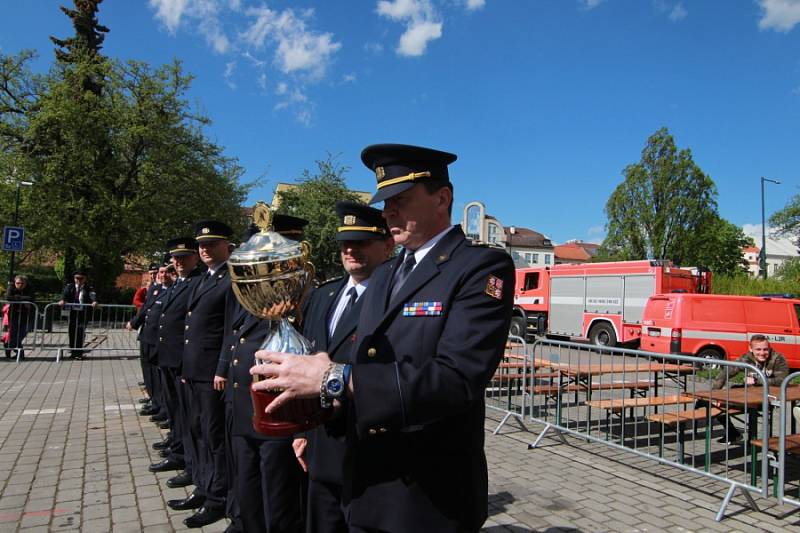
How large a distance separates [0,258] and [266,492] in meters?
27.9

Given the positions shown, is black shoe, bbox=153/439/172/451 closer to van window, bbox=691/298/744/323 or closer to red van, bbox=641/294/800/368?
red van, bbox=641/294/800/368

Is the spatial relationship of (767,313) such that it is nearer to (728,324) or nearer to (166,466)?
(728,324)

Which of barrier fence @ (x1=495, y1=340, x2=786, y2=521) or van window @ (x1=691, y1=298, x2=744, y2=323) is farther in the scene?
van window @ (x1=691, y1=298, x2=744, y2=323)

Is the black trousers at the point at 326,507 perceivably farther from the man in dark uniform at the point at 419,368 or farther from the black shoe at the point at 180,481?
the black shoe at the point at 180,481

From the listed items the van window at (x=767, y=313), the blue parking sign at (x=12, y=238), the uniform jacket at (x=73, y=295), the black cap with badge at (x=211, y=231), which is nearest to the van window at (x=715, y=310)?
the van window at (x=767, y=313)

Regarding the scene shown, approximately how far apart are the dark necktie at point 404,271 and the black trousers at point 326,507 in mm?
962

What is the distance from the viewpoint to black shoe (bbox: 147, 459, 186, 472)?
5098 mm

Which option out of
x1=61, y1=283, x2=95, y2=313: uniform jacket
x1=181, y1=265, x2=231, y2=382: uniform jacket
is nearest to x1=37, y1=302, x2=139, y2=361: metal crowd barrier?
x1=61, y1=283, x2=95, y2=313: uniform jacket

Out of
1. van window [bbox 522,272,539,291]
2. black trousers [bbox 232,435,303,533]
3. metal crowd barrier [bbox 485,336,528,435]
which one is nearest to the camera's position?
black trousers [bbox 232,435,303,533]

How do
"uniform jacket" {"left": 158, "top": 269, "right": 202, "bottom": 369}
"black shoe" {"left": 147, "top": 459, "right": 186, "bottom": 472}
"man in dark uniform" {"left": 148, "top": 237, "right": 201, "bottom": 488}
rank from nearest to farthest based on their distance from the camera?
"man in dark uniform" {"left": 148, "top": 237, "right": 201, "bottom": 488}
"uniform jacket" {"left": 158, "top": 269, "right": 202, "bottom": 369}
"black shoe" {"left": 147, "top": 459, "right": 186, "bottom": 472}

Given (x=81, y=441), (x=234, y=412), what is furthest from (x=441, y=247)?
(x=81, y=441)

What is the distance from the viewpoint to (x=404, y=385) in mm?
1387

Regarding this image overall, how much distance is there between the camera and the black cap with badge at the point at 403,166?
1.78m

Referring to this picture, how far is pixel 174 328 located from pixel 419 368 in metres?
4.30
